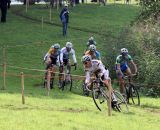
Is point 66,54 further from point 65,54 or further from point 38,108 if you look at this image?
point 38,108

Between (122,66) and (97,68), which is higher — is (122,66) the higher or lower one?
the lower one

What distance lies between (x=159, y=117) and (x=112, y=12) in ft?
142

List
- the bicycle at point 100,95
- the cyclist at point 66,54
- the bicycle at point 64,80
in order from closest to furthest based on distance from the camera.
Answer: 1. the bicycle at point 100,95
2. the cyclist at point 66,54
3. the bicycle at point 64,80

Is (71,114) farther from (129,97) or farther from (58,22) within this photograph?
(58,22)

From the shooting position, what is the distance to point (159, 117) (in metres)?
18.0

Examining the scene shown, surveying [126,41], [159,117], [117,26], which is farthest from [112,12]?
[159,117]

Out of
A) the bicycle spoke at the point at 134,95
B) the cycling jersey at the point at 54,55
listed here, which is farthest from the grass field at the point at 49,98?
the cycling jersey at the point at 54,55

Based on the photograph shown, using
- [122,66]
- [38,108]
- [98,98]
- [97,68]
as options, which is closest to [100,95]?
[98,98]

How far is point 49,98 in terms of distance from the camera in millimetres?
21266

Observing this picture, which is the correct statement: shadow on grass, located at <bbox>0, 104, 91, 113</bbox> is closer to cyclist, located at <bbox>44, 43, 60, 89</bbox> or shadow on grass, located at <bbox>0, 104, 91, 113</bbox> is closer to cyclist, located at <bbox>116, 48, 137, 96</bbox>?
cyclist, located at <bbox>116, 48, 137, 96</bbox>

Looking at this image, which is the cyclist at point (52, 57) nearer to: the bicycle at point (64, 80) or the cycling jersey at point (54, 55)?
the cycling jersey at point (54, 55)

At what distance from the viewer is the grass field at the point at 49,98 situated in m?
14.6

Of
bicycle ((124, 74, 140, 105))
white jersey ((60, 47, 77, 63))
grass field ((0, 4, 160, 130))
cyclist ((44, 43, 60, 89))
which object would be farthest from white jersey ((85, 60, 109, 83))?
cyclist ((44, 43, 60, 89))

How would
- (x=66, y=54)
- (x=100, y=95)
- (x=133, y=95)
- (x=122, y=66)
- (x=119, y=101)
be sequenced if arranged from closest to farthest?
(x=100, y=95) < (x=119, y=101) < (x=133, y=95) < (x=122, y=66) < (x=66, y=54)
